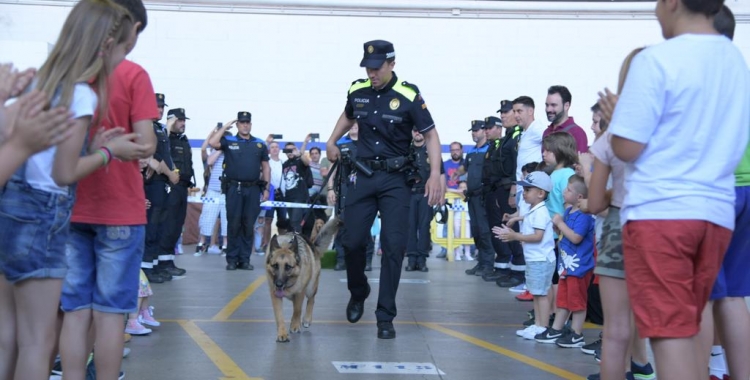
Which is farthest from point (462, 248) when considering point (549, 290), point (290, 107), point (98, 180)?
point (98, 180)

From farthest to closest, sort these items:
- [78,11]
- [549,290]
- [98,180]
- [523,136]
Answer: [523,136] < [549,290] < [98,180] < [78,11]

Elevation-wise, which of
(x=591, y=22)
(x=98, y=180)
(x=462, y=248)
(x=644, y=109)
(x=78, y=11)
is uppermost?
(x=591, y=22)

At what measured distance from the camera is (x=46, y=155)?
3705 mm

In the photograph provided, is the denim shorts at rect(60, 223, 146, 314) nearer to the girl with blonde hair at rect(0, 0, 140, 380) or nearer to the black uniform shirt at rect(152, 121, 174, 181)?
the girl with blonde hair at rect(0, 0, 140, 380)

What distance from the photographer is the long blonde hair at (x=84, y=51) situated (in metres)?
3.70

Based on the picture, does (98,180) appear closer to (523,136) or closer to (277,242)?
(277,242)

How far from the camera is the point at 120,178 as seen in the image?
4355mm

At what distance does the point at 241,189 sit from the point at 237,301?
14.8 feet

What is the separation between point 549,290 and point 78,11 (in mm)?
5484

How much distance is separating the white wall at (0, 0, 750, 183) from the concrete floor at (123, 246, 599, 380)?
33.6ft

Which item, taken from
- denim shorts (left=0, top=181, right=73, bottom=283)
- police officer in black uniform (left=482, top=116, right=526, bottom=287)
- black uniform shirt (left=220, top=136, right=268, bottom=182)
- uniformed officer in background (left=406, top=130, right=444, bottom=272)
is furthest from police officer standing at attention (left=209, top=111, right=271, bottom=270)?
denim shorts (left=0, top=181, right=73, bottom=283)

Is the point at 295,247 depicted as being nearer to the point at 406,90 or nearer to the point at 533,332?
the point at 406,90

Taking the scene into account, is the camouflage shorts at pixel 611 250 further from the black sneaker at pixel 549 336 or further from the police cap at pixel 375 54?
the police cap at pixel 375 54

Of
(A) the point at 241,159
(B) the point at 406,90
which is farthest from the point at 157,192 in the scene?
(B) the point at 406,90
